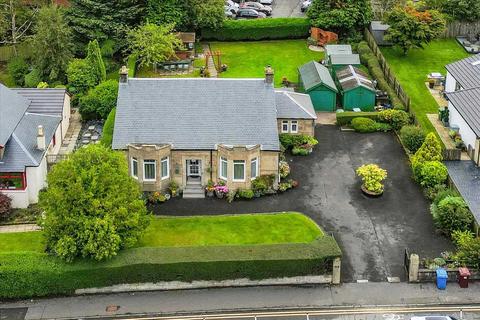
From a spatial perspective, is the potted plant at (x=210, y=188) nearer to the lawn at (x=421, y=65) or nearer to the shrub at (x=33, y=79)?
the lawn at (x=421, y=65)

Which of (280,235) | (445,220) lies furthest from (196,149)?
(445,220)

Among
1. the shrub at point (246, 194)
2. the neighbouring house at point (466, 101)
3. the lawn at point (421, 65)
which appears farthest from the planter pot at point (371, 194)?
the lawn at point (421, 65)

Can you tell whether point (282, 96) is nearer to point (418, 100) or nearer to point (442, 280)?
point (418, 100)

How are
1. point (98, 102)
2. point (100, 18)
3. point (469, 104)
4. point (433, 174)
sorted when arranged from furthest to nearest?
1. point (100, 18)
2. point (98, 102)
3. point (469, 104)
4. point (433, 174)

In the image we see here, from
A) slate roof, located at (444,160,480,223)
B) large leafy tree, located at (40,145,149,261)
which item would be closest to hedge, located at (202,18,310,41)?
slate roof, located at (444,160,480,223)

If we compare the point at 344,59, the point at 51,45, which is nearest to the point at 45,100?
the point at 51,45

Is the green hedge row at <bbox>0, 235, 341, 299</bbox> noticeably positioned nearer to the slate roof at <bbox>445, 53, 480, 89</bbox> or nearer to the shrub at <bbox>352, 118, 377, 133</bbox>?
the shrub at <bbox>352, 118, 377, 133</bbox>

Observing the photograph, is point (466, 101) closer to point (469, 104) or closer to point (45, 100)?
point (469, 104)
